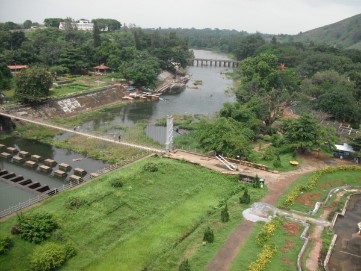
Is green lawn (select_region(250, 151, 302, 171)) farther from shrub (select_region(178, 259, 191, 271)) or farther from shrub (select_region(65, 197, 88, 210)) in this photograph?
shrub (select_region(65, 197, 88, 210))

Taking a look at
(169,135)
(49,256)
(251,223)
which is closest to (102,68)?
(169,135)

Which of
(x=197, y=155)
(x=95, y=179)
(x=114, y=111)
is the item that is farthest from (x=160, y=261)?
(x=114, y=111)

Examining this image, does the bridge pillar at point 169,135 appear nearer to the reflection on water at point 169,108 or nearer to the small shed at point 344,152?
the reflection on water at point 169,108

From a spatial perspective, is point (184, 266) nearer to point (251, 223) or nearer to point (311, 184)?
point (251, 223)

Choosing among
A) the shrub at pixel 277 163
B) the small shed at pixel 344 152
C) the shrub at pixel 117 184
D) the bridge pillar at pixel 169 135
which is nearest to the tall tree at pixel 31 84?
the bridge pillar at pixel 169 135

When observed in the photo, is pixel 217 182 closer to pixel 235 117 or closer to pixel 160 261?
pixel 160 261

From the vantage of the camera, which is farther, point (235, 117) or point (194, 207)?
point (235, 117)
